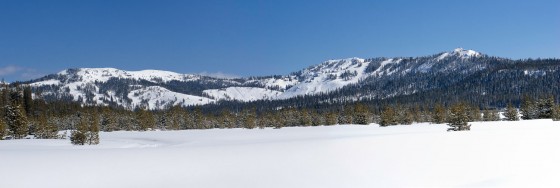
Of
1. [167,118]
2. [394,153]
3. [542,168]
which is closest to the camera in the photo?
[542,168]

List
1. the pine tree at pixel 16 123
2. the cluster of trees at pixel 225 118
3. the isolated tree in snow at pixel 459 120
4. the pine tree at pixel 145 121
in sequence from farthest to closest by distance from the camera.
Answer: the pine tree at pixel 145 121, the cluster of trees at pixel 225 118, the pine tree at pixel 16 123, the isolated tree in snow at pixel 459 120

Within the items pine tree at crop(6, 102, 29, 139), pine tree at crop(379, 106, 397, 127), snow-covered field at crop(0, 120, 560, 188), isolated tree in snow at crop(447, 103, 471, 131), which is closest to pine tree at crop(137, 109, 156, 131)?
pine tree at crop(6, 102, 29, 139)

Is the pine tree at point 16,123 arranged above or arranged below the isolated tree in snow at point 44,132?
above

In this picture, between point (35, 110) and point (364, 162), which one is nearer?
point (364, 162)

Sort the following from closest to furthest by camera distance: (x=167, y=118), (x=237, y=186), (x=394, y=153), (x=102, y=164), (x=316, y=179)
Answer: (x=237, y=186)
(x=316, y=179)
(x=102, y=164)
(x=394, y=153)
(x=167, y=118)

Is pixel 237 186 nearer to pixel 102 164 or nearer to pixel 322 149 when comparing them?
pixel 102 164

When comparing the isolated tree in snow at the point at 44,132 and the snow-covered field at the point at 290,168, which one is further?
the isolated tree in snow at the point at 44,132

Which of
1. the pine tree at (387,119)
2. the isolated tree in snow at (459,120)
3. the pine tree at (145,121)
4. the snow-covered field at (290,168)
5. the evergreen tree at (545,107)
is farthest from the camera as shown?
the pine tree at (145,121)

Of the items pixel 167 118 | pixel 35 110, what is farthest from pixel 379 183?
pixel 35 110

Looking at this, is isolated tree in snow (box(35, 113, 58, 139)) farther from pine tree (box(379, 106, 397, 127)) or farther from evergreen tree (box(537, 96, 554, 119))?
evergreen tree (box(537, 96, 554, 119))

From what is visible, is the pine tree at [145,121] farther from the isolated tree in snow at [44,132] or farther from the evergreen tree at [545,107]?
the evergreen tree at [545,107]

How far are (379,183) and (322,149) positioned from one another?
6599mm

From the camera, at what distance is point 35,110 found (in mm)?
136250

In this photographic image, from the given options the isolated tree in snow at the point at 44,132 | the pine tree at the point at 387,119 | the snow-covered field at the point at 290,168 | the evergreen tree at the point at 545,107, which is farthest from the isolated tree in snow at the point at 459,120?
the isolated tree in snow at the point at 44,132
